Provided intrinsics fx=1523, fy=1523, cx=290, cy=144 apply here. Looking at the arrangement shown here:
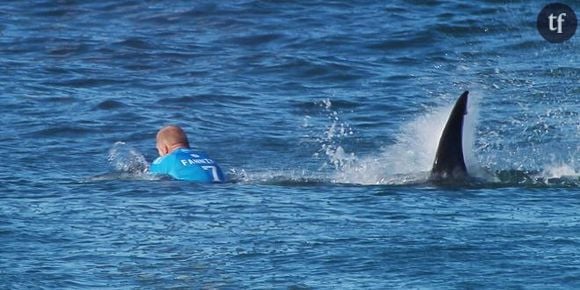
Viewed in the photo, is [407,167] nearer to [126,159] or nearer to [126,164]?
[126,164]

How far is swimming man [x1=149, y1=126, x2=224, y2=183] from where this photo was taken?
13305mm

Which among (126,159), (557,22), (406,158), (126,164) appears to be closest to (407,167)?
(406,158)

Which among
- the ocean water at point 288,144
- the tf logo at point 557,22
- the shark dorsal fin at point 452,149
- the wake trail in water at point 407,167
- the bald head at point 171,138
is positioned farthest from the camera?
the tf logo at point 557,22

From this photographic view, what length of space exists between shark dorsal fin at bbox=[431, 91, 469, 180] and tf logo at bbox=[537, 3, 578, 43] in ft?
29.4

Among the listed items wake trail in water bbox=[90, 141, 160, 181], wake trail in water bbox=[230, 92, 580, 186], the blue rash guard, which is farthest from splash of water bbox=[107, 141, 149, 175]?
wake trail in water bbox=[230, 92, 580, 186]

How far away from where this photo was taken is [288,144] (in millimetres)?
16297

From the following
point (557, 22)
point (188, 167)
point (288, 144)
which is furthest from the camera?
point (557, 22)

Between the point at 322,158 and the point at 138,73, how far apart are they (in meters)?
5.22

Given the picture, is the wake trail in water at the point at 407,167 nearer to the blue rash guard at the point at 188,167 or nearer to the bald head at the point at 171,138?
the blue rash guard at the point at 188,167

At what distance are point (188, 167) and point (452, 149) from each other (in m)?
2.30

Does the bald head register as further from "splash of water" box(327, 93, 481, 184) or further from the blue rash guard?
"splash of water" box(327, 93, 481, 184)

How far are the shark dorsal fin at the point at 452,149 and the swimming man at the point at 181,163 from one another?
1919mm

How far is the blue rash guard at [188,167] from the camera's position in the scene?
13.3m

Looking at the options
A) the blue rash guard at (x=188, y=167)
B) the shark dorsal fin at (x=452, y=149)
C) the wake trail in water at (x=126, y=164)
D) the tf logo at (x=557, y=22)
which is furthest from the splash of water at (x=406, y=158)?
the tf logo at (x=557, y=22)
